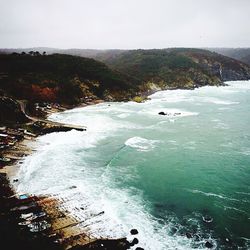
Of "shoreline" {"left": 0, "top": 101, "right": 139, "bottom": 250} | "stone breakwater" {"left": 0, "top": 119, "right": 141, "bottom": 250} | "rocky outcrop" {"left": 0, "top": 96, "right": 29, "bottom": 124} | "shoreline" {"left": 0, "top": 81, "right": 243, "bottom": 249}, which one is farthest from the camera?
"rocky outcrop" {"left": 0, "top": 96, "right": 29, "bottom": 124}

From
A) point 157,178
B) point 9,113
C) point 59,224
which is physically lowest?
point 157,178

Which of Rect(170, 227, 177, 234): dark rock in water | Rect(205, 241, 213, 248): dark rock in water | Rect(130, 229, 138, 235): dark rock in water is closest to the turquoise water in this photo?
Rect(170, 227, 177, 234): dark rock in water

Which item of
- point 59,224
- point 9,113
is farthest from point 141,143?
point 9,113

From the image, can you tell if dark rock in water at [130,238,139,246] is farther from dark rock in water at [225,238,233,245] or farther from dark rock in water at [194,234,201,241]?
dark rock in water at [225,238,233,245]

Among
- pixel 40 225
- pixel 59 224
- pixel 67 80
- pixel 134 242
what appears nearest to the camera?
pixel 134 242

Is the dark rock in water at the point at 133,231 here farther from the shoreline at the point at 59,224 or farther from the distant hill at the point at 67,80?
the distant hill at the point at 67,80

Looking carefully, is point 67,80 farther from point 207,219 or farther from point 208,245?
point 208,245

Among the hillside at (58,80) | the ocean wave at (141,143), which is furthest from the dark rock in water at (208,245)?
the hillside at (58,80)
